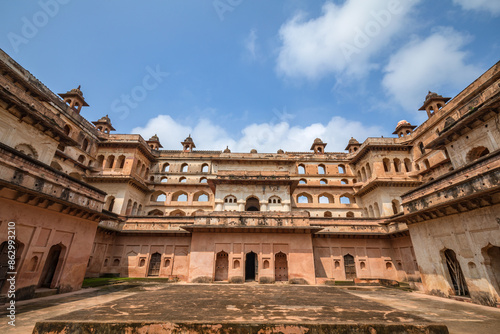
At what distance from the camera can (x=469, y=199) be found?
8734 millimetres

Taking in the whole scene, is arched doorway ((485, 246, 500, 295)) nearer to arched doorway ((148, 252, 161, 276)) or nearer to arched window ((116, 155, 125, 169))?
arched doorway ((148, 252, 161, 276))

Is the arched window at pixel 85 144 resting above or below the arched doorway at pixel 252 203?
above

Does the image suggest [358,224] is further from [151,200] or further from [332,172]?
[151,200]

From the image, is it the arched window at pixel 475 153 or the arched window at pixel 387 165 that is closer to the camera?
the arched window at pixel 475 153

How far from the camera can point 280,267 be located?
49.2ft

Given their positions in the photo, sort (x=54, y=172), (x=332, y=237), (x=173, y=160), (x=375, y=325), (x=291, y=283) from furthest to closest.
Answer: (x=173, y=160)
(x=332, y=237)
(x=291, y=283)
(x=54, y=172)
(x=375, y=325)

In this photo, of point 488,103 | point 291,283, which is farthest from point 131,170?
point 488,103

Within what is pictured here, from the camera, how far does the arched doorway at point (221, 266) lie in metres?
14.7

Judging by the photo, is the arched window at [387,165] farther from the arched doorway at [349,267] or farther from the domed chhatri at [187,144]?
the domed chhatri at [187,144]

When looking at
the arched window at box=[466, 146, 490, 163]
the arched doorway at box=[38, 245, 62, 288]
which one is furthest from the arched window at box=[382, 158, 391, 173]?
the arched doorway at box=[38, 245, 62, 288]

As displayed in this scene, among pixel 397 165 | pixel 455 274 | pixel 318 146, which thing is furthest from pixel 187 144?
pixel 455 274

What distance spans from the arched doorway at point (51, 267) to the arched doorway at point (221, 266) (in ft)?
26.9

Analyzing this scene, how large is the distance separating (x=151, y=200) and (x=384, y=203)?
85.4 ft

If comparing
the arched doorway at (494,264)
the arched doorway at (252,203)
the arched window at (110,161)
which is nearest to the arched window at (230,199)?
the arched doorway at (252,203)
